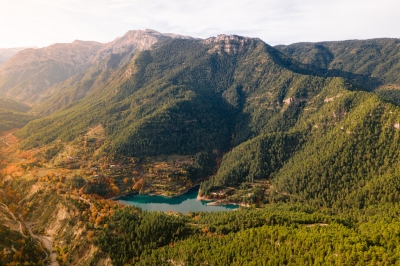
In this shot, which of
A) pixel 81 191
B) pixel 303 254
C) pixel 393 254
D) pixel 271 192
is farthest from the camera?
pixel 271 192

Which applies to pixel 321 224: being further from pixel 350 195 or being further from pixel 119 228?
pixel 119 228

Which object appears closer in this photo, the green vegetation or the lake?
the green vegetation

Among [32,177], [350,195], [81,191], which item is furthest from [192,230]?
[32,177]

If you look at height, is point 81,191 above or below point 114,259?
above

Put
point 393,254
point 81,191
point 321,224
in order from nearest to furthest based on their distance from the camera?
point 393,254, point 321,224, point 81,191

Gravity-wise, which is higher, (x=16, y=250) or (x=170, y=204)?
(x=16, y=250)

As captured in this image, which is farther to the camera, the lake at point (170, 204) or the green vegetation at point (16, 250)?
the lake at point (170, 204)

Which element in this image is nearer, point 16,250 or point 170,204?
point 16,250

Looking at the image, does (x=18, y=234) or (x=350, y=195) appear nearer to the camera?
(x=18, y=234)
